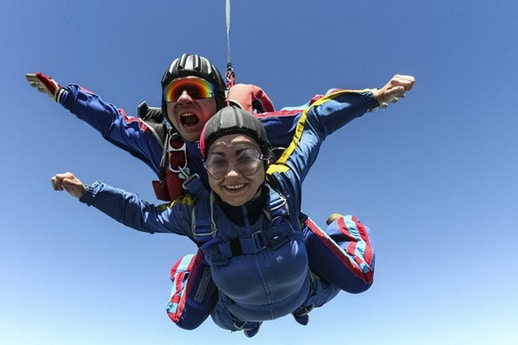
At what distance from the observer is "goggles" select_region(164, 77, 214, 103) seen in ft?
8.85

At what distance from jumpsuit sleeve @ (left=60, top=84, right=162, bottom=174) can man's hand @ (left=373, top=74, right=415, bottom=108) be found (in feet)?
4.86

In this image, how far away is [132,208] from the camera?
2.62 m

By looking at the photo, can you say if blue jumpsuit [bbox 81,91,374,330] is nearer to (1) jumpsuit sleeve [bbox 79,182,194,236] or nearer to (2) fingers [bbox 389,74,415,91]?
(1) jumpsuit sleeve [bbox 79,182,194,236]

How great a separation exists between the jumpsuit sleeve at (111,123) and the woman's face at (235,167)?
2.76ft

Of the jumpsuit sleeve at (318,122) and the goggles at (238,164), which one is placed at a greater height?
the jumpsuit sleeve at (318,122)

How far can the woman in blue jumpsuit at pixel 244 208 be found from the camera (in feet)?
7.66

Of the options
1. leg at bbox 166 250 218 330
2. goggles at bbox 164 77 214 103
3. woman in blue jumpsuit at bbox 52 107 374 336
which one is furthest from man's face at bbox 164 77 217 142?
leg at bbox 166 250 218 330

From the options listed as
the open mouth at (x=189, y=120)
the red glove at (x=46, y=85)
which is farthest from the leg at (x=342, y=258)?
the red glove at (x=46, y=85)

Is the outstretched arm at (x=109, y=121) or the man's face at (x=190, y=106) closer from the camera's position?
the man's face at (x=190, y=106)

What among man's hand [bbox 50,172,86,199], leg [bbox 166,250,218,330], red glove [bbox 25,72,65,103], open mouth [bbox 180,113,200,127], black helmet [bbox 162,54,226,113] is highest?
red glove [bbox 25,72,65,103]

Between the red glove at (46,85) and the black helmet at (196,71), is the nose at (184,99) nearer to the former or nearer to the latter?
the black helmet at (196,71)

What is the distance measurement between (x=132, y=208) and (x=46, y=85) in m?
1.10

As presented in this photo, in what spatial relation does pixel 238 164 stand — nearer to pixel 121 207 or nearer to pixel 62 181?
pixel 121 207

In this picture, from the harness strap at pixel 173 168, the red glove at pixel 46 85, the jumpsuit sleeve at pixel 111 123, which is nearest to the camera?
the harness strap at pixel 173 168
